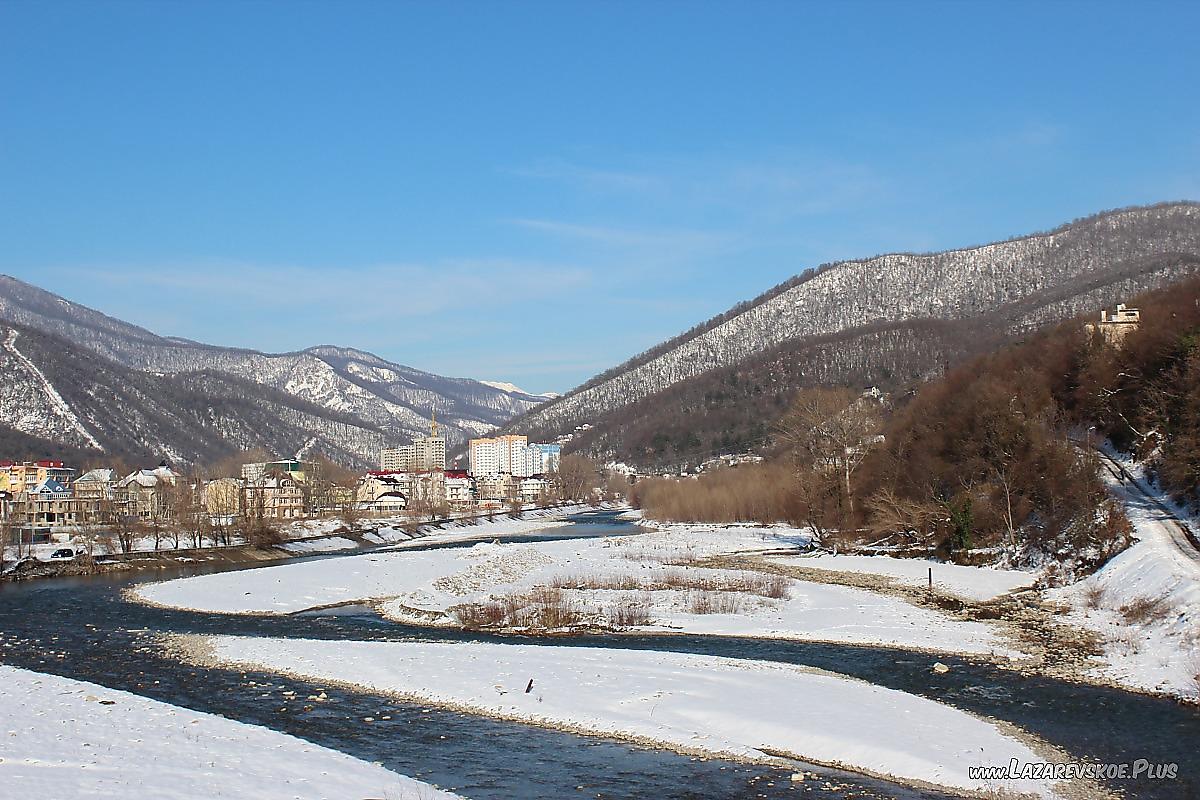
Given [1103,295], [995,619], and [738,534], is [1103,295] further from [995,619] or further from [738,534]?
[995,619]

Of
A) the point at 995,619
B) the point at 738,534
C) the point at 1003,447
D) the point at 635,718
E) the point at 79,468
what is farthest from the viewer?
the point at 79,468

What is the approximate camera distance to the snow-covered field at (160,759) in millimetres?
13836

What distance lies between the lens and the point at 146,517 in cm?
8669

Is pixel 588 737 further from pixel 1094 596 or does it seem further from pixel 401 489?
pixel 401 489

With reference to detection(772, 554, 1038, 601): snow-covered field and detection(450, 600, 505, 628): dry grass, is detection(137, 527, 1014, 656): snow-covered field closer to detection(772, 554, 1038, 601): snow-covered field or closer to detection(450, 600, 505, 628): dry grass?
detection(450, 600, 505, 628): dry grass

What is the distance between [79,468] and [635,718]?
199 m

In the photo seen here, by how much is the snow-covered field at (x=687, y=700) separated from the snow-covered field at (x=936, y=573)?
1807cm

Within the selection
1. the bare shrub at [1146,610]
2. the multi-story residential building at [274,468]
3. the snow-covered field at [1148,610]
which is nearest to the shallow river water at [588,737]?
the snow-covered field at [1148,610]

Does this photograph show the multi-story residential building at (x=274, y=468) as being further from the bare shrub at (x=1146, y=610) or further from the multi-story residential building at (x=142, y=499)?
the bare shrub at (x=1146, y=610)

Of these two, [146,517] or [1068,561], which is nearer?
[1068,561]


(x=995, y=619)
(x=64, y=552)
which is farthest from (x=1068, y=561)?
(x=64, y=552)

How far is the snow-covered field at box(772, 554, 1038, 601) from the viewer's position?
39.1 metres

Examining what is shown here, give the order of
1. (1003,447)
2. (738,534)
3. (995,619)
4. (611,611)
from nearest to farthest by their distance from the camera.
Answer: (995,619)
(611,611)
(1003,447)
(738,534)

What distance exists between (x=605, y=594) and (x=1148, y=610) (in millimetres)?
20011
